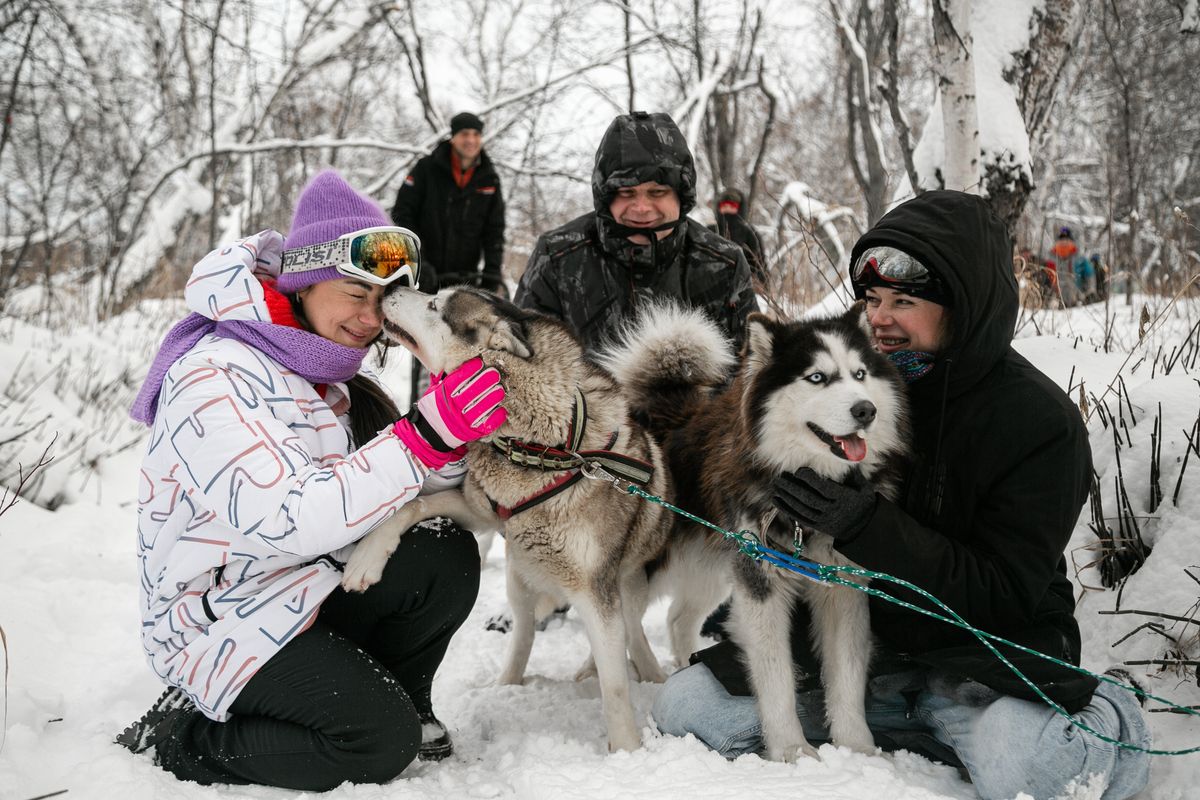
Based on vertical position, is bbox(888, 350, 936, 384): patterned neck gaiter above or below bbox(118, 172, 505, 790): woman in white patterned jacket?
above

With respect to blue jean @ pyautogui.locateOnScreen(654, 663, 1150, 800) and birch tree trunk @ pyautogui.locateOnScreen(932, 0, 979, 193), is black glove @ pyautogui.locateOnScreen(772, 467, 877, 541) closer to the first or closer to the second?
blue jean @ pyautogui.locateOnScreen(654, 663, 1150, 800)

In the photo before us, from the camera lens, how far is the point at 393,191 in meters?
11.0

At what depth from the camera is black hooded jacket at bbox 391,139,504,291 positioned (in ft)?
18.6

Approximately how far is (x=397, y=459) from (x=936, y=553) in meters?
1.24

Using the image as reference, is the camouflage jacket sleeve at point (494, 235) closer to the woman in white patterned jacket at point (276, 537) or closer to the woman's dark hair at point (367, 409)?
the woman's dark hair at point (367, 409)

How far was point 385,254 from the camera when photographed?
209cm

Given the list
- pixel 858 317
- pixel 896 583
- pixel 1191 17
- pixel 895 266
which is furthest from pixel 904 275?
pixel 1191 17

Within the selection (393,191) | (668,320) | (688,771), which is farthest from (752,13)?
(688,771)

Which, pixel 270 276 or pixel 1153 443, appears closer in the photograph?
pixel 270 276

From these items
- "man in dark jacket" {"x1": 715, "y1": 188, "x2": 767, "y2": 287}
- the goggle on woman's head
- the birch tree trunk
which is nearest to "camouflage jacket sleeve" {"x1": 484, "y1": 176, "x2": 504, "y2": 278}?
"man in dark jacket" {"x1": 715, "y1": 188, "x2": 767, "y2": 287}

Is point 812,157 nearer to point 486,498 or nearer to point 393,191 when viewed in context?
point 393,191

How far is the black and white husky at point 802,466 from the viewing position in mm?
1794

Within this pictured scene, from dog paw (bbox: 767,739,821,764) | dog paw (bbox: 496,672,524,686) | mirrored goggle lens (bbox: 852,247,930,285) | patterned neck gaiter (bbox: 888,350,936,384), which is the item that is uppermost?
mirrored goggle lens (bbox: 852,247,930,285)

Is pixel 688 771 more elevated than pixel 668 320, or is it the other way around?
pixel 668 320
